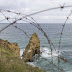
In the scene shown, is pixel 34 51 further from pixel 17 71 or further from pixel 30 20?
pixel 30 20

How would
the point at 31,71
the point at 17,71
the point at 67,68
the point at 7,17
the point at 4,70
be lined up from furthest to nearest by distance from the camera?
the point at 67,68, the point at 31,71, the point at 17,71, the point at 4,70, the point at 7,17

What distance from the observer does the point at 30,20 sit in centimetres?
258

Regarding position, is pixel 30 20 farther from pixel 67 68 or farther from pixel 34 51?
pixel 34 51

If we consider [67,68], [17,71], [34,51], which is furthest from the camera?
[34,51]

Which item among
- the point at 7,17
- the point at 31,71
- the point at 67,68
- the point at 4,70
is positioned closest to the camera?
the point at 7,17

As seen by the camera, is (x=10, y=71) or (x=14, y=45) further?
(x=14, y=45)

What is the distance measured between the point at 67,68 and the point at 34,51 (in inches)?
414

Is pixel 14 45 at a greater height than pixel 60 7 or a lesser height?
lesser

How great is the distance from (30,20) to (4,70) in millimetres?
5025

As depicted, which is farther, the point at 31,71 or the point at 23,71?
the point at 31,71

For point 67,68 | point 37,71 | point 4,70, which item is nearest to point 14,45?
point 67,68

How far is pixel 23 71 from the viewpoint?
757 centimetres

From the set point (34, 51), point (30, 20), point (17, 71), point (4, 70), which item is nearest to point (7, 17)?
point (30, 20)

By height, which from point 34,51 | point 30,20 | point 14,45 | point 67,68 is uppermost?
point 30,20
